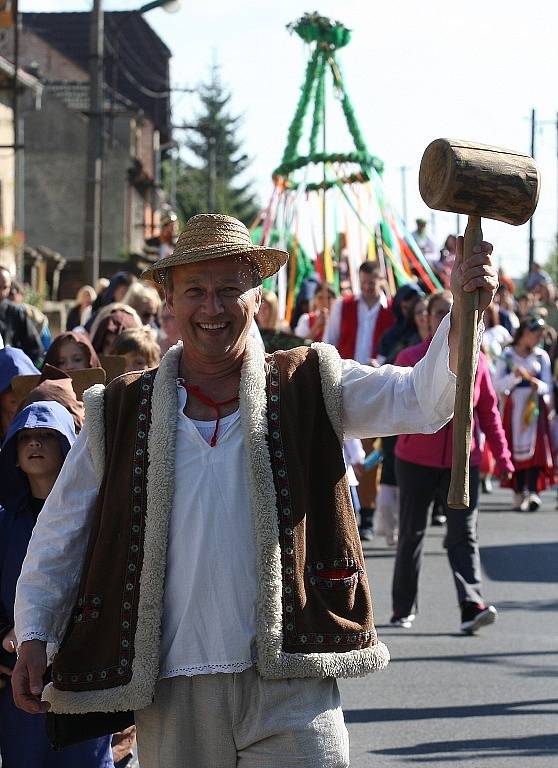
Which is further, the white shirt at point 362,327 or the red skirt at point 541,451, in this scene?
the red skirt at point 541,451

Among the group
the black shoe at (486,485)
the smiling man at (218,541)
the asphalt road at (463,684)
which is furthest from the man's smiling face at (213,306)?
the black shoe at (486,485)

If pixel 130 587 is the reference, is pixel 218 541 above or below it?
above

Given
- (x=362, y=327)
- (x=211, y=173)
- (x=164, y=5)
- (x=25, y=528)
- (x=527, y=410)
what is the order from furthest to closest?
(x=211, y=173)
(x=164, y=5)
(x=527, y=410)
(x=362, y=327)
(x=25, y=528)

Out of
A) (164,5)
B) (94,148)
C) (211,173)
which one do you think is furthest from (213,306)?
(211,173)

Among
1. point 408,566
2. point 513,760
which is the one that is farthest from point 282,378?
point 408,566

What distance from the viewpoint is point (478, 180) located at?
4098 mm

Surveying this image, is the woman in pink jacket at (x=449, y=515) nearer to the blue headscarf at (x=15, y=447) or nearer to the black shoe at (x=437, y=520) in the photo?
the blue headscarf at (x=15, y=447)

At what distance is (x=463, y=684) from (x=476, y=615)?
1.37m

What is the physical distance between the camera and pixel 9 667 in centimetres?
546

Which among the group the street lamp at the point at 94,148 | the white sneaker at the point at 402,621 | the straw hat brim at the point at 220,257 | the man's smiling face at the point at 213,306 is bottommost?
the white sneaker at the point at 402,621

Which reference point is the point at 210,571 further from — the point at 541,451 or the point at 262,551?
the point at 541,451

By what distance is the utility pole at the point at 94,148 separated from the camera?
22203 millimetres

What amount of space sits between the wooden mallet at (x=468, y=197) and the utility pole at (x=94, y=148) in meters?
18.3

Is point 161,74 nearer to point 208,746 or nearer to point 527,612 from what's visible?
point 527,612
